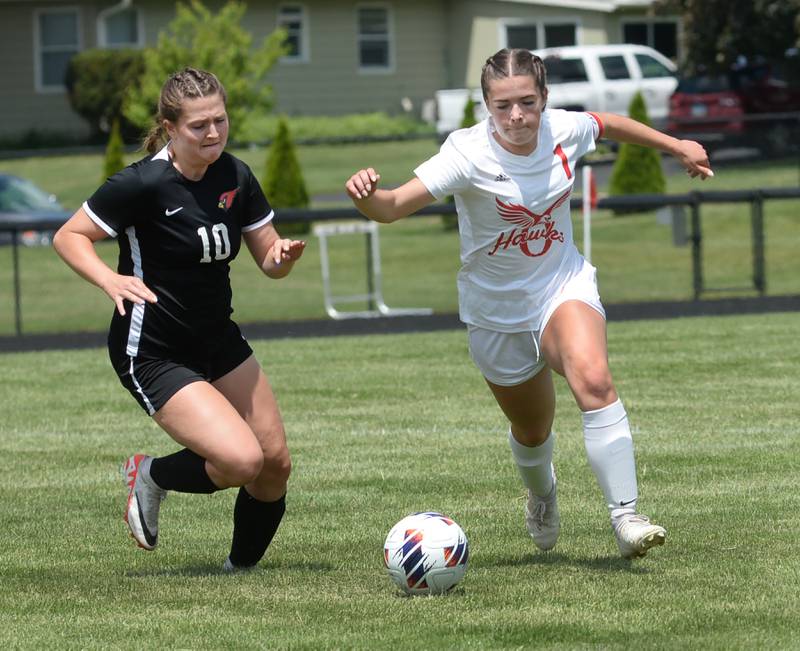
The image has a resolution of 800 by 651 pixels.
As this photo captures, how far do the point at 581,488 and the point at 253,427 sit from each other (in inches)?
107

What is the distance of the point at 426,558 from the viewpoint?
246 inches

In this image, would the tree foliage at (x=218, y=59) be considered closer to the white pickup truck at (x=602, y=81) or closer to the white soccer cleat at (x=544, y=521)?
the white pickup truck at (x=602, y=81)

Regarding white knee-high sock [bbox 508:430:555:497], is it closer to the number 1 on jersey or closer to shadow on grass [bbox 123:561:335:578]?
shadow on grass [bbox 123:561:335:578]

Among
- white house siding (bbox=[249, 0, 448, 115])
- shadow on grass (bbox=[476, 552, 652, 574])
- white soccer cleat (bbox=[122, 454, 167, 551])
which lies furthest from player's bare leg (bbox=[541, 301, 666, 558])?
white house siding (bbox=[249, 0, 448, 115])

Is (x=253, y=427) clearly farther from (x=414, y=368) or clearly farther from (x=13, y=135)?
(x=13, y=135)

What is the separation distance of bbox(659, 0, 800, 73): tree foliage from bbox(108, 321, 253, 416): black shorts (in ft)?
89.6

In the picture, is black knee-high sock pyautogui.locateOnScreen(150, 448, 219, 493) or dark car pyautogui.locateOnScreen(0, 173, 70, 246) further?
dark car pyautogui.locateOnScreen(0, 173, 70, 246)

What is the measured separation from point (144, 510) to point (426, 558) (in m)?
1.33

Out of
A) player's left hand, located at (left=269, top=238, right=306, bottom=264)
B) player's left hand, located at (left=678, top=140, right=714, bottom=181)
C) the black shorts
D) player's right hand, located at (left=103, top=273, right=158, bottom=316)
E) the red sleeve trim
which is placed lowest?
the black shorts

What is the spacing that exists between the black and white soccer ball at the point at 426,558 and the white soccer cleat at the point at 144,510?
42.5 inches

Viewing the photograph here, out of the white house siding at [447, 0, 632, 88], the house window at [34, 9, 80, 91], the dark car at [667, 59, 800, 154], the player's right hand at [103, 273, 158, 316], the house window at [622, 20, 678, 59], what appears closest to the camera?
the player's right hand at [103, 273, 158, 316]

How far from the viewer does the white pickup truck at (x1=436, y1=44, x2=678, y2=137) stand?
3622cm

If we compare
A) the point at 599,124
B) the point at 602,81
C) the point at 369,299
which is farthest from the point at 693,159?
the point at 602,81

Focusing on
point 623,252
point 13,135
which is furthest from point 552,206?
point 13,135
